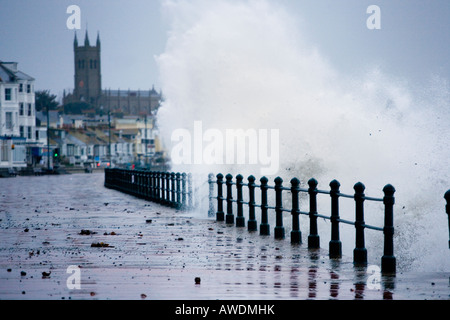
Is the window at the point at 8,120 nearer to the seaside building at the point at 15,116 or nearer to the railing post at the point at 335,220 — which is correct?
the seaside building at the point at 15,116

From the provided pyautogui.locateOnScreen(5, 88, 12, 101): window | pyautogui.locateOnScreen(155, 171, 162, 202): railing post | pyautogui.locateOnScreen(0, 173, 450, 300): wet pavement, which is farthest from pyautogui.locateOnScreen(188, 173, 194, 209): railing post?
pyautogui.locateOnScreen(5, 88, 12, 101): window

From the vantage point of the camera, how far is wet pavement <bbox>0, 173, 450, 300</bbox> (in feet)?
32.2

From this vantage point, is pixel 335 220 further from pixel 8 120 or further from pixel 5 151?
pixel 8 120

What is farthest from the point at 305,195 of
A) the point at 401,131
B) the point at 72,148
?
the point at 72,148

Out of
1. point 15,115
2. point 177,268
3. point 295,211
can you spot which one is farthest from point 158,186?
point 15,115

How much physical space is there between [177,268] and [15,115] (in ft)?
320

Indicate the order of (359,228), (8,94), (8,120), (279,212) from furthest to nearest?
(8,120) → (8,94) → (279,212) → (359,228)

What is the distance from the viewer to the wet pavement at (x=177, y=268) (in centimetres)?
981

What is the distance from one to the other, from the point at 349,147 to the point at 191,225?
86.0ft

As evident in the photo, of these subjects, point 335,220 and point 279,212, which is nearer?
point 335,220

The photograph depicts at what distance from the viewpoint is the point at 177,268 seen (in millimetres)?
12422

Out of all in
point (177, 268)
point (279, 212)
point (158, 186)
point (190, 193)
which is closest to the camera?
point (177, 268)
